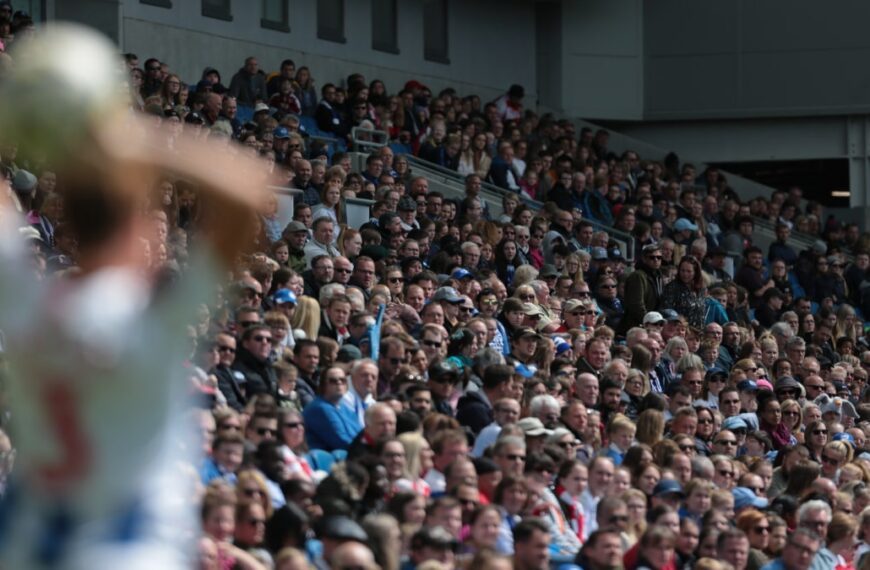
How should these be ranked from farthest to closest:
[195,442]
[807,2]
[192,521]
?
[807,2], [195,442], [192,521]

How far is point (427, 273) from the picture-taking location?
1331 centimetres

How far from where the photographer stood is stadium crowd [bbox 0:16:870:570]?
8047mm

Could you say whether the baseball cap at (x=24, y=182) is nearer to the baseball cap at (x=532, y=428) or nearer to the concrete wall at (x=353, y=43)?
the baseball cap at (x=532, y=428)

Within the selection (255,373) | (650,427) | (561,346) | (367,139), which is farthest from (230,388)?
(367,139)

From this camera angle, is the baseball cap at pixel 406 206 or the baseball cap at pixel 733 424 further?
the baseball cap at pixel 406 206

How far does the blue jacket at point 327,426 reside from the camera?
936 centimetres

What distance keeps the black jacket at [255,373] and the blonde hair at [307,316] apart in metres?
1.38

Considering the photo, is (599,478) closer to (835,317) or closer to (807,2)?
(835,317)

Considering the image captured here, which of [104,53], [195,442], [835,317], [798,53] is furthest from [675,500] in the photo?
[798,53]

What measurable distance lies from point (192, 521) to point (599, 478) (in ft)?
22.2

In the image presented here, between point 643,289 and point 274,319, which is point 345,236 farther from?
point 643,289

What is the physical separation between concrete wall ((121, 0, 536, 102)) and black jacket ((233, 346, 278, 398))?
35.7 feet

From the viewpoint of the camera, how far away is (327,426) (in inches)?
369

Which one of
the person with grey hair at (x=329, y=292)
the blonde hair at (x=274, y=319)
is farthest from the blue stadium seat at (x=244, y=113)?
the blonde hair at (x=274, y=319)
